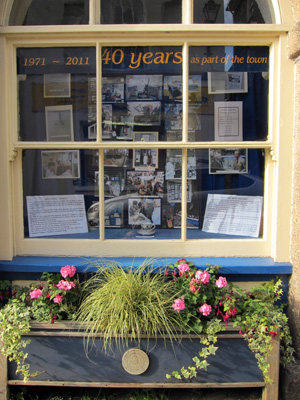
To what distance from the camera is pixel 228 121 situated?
3500 mm

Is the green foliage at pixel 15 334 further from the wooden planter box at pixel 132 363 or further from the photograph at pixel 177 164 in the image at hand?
the photograph at pixel 177 164

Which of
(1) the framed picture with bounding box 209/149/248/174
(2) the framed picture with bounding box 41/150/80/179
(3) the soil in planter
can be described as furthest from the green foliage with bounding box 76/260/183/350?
(1) the framed picture with bounding box 209/149/248/174

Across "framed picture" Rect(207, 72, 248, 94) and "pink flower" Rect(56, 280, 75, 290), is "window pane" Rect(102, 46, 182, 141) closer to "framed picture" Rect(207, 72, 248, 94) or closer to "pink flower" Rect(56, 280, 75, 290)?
"framed picture" Rect(207, 72, 248, 94)

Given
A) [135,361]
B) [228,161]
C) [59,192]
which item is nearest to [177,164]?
[228,161]

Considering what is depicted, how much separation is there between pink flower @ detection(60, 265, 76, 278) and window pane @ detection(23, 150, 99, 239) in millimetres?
423

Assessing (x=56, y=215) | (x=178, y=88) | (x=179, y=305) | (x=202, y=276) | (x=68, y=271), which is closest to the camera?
(x=179, y=305)

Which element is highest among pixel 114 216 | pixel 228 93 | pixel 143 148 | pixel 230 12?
pixel 230 12

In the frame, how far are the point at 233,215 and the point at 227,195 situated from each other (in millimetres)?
190

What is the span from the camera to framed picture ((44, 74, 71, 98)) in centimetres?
339

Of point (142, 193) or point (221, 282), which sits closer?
point (221, 282)

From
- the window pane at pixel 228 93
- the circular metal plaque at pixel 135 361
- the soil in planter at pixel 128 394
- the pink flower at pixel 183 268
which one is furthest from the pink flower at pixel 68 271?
the window pane at pixel 228 93

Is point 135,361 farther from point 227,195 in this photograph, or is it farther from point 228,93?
point 228,93

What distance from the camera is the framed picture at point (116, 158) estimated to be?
11.2ft

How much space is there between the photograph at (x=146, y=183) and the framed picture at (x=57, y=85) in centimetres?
92
